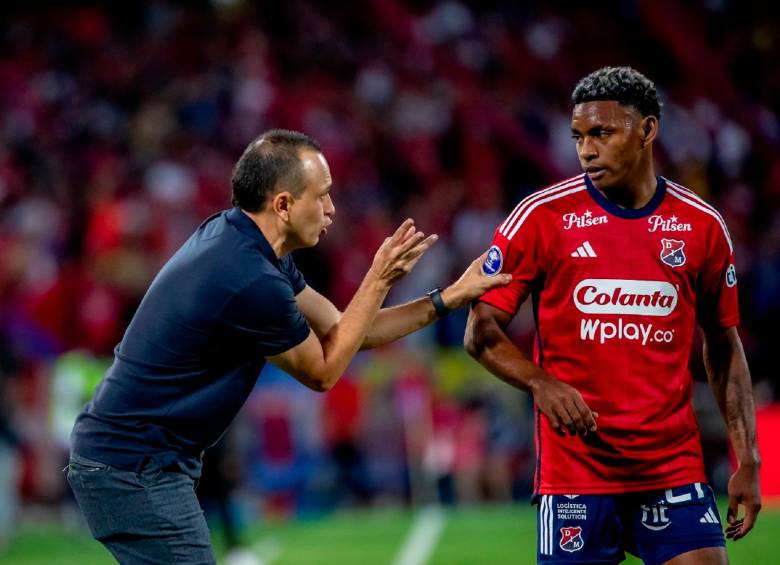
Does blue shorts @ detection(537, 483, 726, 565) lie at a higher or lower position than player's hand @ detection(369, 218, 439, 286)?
lower

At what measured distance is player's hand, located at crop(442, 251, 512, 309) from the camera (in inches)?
202

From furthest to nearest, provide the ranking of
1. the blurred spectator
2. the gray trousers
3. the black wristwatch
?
1. the blurred spectator
2. the black wristwatch
3. the gray trousers

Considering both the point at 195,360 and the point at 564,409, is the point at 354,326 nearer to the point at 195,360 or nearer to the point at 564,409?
the point at 195,360

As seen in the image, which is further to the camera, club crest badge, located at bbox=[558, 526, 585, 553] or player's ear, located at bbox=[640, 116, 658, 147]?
player's ear, located at bbox=[640, 116, 658, 147]

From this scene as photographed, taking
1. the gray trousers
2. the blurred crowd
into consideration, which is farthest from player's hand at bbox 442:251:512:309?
the blurred crowd

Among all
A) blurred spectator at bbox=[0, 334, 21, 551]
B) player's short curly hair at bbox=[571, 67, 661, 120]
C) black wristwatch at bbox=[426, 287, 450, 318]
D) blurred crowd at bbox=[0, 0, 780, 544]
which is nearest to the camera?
player's short curly hair at bbox=[571, 67, 661, 120]

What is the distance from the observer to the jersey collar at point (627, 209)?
515 cm

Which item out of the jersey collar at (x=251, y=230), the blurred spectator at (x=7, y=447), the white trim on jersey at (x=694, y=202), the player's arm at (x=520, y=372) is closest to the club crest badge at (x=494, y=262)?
the player's arm at (x=520, y=372)

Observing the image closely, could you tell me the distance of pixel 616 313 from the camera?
5.02 meters

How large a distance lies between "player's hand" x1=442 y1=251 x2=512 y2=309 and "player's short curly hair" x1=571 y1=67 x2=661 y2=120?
74 cm

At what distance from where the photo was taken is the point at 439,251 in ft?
46.5

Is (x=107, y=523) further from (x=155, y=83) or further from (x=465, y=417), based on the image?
(x=155, y=83)

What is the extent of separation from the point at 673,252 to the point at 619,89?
2.16ft

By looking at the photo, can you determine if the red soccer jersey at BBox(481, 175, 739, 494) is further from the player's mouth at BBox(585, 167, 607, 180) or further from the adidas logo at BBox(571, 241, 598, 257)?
the player's mouth at BBox(585, 167, 607, 180)
